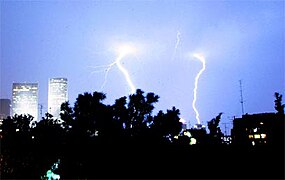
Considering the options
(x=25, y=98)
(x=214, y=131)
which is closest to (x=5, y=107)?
(x=25, y=98)

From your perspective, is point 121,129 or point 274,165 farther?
point 121,129

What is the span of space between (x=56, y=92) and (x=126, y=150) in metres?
166

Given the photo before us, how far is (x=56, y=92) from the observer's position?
169750 millimetres

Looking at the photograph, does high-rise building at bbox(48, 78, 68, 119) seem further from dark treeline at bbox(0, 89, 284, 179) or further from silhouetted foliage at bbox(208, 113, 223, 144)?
silhouetted foliage at bbox(208, 113, 223, 144)

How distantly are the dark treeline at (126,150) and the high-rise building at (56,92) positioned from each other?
500 feet

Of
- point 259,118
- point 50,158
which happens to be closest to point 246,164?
point 50,158

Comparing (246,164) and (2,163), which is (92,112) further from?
(246,164)

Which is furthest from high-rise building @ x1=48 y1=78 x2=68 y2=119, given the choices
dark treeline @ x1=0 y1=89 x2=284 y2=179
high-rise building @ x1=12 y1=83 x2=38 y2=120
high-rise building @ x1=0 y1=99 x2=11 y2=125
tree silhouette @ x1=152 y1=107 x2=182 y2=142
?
tree silhouette @ x1=152 y1=107 x2=182 y2=142

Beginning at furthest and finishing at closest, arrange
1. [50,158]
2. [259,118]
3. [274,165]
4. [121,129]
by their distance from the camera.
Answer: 1. [259,118]
2. [50,158]
3. [121,129]
4. [274,165]

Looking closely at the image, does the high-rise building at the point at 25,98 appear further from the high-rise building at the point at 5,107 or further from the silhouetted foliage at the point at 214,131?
the silhouetted foliage at the point at 214,131

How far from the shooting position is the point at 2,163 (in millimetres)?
14461

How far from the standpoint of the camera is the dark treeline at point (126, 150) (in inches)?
380

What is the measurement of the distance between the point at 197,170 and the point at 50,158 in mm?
6903

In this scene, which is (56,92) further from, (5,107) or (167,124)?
(167,124)
